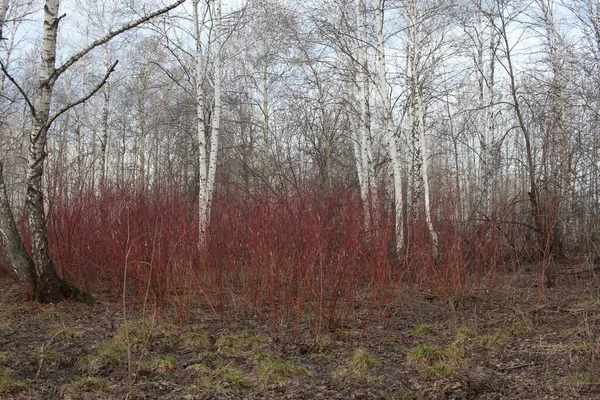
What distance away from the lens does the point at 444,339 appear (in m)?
4.80

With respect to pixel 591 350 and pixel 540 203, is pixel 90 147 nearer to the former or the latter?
pixel 540 203

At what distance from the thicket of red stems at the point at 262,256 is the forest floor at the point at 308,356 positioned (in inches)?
11.8

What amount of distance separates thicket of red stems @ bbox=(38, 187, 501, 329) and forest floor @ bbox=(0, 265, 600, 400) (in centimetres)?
30

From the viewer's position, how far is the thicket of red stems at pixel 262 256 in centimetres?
470

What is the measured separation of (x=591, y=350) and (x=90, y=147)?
927 inches

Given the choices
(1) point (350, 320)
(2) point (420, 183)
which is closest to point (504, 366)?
(1) point (350, 320)

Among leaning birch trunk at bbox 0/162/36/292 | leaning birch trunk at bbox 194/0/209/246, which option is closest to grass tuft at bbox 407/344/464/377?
leaning birch trunk at bbox 0/162/36/292

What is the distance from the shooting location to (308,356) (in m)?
4.41

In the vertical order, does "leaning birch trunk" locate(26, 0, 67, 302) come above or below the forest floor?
above

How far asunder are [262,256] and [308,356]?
1015 mm

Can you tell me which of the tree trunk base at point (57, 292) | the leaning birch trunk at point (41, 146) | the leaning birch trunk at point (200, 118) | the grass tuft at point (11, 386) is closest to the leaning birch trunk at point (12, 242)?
the leaning birch trunk at point (41, 146)

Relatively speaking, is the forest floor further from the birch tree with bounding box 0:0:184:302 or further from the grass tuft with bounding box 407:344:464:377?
the birch tree with bounding box 0:0:184:302

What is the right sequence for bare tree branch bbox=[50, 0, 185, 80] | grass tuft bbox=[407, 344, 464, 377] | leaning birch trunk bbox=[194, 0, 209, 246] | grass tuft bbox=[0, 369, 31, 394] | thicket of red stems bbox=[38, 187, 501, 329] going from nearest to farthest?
grass tuft bbox=[0, 369, 31, 394] → grass tuft bbox=[407, 344, 464, 377] → thicket of red stems bbox=[38, 187, 501, 329] → bare tree branch bbox=[50, 0, 185, 80] → leaning birch trunk bbox=[194, 0, 209, 246]

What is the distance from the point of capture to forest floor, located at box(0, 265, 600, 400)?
3445 millimetres
